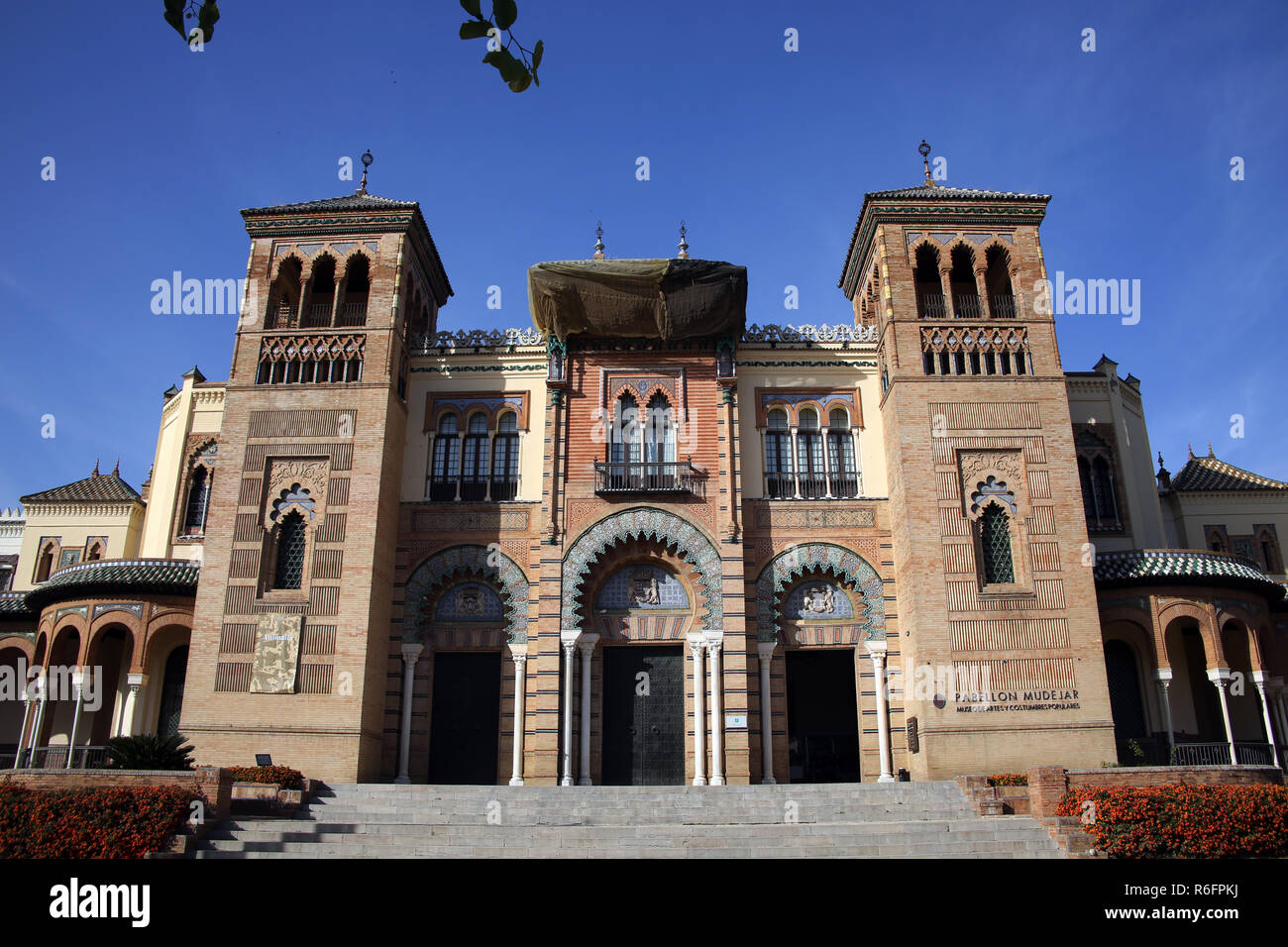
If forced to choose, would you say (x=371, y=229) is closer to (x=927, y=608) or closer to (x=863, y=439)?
(x=863, y=439)

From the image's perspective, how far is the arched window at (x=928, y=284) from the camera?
22791 mm

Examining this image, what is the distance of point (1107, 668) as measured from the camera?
2228 cm

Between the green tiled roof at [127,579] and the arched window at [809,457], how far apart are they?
1326 centimetres

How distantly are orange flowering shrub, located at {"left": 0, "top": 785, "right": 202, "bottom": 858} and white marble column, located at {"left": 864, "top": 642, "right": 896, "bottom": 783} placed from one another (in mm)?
12712

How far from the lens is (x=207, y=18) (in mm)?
4883

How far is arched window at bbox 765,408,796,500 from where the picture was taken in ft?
73.3

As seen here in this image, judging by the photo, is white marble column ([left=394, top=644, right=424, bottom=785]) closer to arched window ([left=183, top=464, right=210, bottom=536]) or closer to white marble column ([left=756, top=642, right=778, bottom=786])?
white marble column ([left=756, top=642, right=778, bottom=786])

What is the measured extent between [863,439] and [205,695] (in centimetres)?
1465

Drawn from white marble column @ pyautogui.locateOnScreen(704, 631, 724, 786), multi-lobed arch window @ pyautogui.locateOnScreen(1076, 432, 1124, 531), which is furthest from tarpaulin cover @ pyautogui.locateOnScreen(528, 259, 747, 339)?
multi-lobed arch window @ pyautogui.locateOnScreen(1076, 432, 1124, 531)

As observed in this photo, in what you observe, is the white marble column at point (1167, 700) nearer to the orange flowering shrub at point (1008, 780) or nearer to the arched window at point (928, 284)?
the orange flowering shrub at point (1008, 780)

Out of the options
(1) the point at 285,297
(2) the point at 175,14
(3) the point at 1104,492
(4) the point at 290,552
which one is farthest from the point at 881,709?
(2) the point at 175,14

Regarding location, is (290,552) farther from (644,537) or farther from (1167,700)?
(1167,700)
